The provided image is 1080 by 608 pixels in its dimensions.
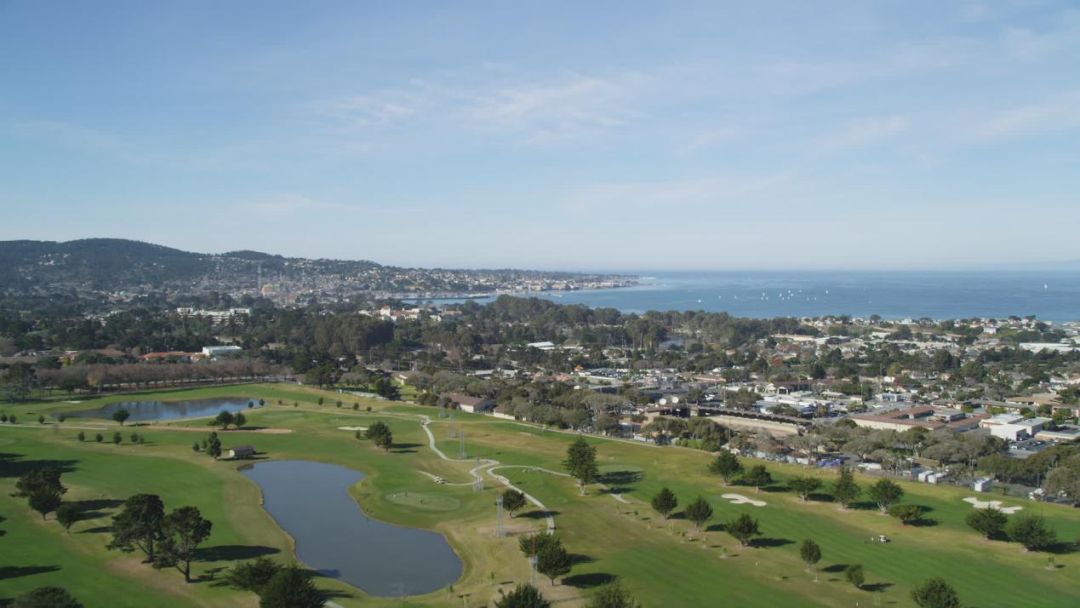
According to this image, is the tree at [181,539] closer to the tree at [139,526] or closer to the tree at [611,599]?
the tree at [139,526]

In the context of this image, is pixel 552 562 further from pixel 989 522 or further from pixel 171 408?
pixel 171 408

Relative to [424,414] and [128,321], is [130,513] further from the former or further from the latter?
[128,321]

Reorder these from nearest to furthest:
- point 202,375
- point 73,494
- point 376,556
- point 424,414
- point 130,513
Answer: point 130,513 → point 376,556 → point 73,494 → point 424,414 → point 202,375

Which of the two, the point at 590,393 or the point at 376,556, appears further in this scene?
the point at 590,393

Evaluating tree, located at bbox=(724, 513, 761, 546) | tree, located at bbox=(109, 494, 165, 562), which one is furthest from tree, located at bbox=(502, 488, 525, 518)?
tree, located at bbox=(109, 494, 165, 562)

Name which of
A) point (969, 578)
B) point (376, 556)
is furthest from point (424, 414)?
point (969, 578)

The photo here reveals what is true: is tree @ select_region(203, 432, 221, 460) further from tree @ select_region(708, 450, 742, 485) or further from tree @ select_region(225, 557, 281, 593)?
tree @ select_region(708, 450, 742, 485)
